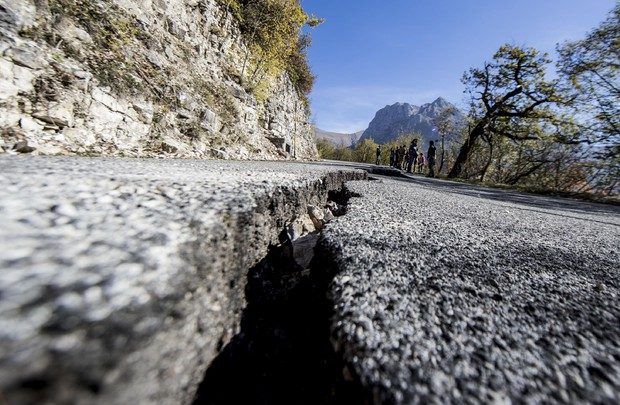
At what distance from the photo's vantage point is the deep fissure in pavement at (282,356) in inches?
29.2

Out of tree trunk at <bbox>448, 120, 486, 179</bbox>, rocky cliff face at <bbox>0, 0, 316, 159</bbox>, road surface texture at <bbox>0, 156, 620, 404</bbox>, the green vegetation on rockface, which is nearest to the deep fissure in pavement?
road surface texture at <bbox>0, 156, 620, 404</bbox>

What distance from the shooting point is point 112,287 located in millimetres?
613

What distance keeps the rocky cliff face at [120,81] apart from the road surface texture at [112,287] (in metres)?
2.59

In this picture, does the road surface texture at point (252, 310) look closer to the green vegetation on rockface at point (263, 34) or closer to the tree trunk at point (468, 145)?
the green vegetation on rockface at point (263, 34)

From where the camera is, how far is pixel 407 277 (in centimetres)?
104

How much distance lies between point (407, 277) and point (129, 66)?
5.43 metres

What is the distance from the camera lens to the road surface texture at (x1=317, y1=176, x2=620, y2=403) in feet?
1.98

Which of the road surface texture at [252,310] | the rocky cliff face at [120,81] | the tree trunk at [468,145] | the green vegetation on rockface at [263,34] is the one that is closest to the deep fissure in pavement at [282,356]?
the road surface texture at [252,310]

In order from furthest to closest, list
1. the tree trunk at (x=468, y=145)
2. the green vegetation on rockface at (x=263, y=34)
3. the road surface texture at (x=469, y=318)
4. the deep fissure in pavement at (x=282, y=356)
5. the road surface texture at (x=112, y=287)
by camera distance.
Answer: the tree trunk at (x=468, y=145) → the green vegetation on rockface at (x=263, y=34) → the deep fissure in pavement at (x=282, y=356) → the road surface texture at (x=469, y=318) → the road surface texture at (x=112, y=287)

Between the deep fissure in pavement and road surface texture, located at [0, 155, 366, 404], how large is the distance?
7cm

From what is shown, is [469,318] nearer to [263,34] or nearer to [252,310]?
[252,310]

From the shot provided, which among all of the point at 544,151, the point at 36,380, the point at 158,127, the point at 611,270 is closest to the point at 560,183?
the point at 544,151

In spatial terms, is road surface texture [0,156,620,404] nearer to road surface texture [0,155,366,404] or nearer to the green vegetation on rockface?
road surface texture [0,155,366,404]

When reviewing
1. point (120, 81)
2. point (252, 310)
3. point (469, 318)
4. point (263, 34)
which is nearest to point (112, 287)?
point (252, 310)
